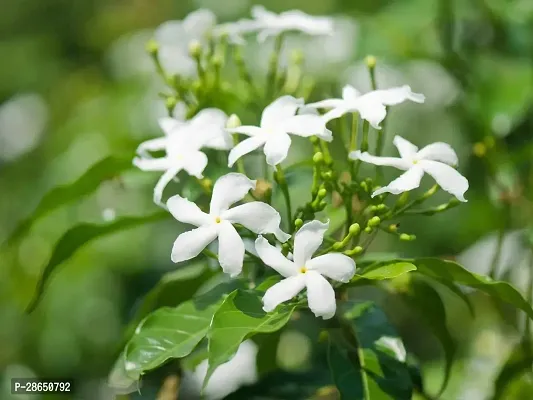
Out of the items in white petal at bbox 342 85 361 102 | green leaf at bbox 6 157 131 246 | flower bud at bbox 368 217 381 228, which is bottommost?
green leaf at bbox 6 157 131 246

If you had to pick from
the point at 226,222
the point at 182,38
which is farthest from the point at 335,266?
the point at 182,38

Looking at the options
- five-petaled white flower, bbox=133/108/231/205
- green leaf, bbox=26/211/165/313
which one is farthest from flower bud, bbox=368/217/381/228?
green leaf, bbox=26/211/165/313

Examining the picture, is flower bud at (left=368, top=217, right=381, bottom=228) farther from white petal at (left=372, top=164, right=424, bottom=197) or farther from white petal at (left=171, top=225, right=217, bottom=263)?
white petal at (left=171, top=225, right=217, bottom=263)

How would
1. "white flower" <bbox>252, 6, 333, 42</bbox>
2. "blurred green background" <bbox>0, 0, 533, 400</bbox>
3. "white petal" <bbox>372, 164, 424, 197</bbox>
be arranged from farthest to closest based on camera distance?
"blurred green background" <bbox>0, 0, 533, 400</bbox> → "white flower" <bbox>252, 6, 333, 42</bbox> → "white petal" <bbox>372, 164, 424, 197</bbox>

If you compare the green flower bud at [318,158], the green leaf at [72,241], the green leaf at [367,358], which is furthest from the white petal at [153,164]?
the green leaf at [367,358]

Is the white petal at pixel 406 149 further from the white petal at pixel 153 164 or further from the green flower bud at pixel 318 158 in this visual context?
the white petal at pixel 153 164

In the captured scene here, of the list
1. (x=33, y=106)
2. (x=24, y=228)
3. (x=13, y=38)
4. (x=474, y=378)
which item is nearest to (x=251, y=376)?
(x=474, y=378)

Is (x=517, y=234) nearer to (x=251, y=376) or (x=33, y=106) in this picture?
(x=251, y=376)
